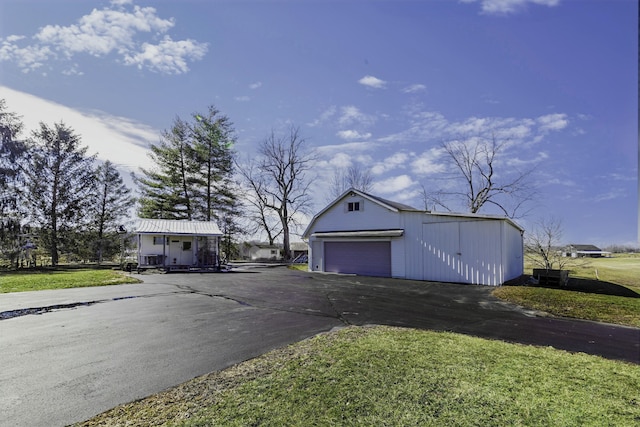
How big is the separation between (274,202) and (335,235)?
2018 centimetres

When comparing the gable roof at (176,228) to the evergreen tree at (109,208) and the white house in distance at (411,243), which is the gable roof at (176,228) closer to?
the white house in distance at (411,243)

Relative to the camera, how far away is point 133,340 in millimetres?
5461

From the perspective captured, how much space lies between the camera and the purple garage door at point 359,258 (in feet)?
57.1

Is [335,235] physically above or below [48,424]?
above

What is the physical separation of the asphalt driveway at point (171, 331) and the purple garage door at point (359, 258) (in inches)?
239

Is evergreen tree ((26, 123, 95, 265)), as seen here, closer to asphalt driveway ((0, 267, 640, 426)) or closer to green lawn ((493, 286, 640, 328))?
asphalt driveway ((0, 267, 640, 426))

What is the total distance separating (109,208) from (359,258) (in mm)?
27030

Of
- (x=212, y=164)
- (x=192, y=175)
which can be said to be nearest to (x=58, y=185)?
(x=192, y=175)

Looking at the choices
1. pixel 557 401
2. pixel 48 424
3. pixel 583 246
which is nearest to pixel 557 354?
pixel 557 401

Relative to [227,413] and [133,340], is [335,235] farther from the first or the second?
[227,413]

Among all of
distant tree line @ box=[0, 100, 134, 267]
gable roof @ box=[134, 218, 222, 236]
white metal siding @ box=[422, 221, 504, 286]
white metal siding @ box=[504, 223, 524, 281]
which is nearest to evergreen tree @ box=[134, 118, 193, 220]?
distant tree line @ box=[0, 100, 134, 267]

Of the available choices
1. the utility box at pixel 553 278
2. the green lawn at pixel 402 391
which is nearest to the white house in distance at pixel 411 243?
the utility box at pixel 553 278

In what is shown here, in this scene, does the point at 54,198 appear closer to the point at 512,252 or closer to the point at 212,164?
the point at 212,164

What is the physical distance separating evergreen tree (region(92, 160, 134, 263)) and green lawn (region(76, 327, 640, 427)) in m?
31.7
